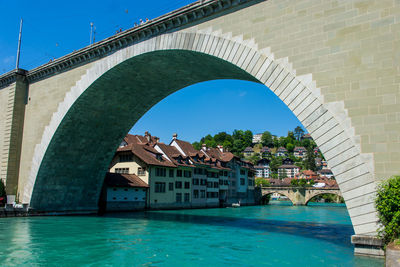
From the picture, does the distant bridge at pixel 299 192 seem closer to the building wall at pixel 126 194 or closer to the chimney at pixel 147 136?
the chimney at pixel 147 136

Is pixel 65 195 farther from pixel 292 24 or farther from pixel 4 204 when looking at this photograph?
pixel 292 24

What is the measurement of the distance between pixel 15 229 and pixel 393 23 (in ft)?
66.0

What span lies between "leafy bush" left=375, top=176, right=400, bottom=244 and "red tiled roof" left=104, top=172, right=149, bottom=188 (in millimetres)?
30214

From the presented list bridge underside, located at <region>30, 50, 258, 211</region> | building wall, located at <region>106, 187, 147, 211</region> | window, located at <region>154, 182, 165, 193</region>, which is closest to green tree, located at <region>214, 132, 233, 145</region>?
window, located at <region>154, 182, 165, 193</region>

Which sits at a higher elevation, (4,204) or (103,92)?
(103,92)

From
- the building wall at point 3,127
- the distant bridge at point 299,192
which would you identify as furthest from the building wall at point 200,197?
the building wall at point 3,127

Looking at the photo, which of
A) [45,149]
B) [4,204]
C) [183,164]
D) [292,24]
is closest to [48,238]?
[45,149]

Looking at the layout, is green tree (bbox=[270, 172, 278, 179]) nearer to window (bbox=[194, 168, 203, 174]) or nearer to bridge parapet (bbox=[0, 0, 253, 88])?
window (bbox=[194, 168, 203, 174])

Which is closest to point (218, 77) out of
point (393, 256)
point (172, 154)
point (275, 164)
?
point (393, 256)

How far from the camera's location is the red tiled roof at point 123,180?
3797cm

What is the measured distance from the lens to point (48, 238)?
17.0 metres

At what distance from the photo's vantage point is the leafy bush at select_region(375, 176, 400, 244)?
1016 cm

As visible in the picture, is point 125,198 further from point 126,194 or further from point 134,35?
point 134,35

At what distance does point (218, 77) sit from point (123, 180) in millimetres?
21541
